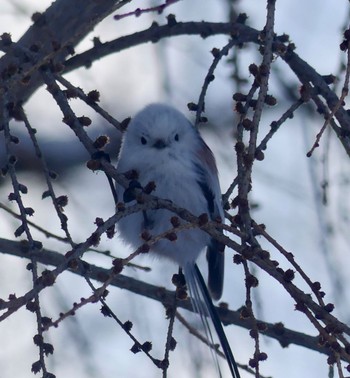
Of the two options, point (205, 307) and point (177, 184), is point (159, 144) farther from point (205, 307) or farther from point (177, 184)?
point (205, 307)

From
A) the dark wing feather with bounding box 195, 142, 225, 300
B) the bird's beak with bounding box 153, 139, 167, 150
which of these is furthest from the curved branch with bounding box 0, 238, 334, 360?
the bird's beak with bounding box 153, 139, 167, 150

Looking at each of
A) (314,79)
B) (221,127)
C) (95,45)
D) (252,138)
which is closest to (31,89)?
(95,45)

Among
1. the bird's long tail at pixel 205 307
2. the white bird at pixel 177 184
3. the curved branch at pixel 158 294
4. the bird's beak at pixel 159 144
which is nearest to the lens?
the bird's long tail at pixel 205 307

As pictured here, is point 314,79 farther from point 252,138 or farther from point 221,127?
point 221,127

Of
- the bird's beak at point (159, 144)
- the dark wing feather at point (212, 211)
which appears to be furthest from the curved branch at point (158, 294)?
the bird's beak at point (159, 144)

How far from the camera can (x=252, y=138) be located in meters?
2.16

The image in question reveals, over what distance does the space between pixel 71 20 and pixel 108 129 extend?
49.5 inches

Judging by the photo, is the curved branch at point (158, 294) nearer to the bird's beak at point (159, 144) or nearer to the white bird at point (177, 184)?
the white bird at point (177, 184)

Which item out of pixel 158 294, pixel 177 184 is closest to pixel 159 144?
pixel 177 184

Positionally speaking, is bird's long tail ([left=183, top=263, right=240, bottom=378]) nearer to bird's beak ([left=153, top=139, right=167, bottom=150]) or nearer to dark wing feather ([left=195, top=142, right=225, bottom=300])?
dark wing feather ([left=195, top=142, right=225, bottom=300])

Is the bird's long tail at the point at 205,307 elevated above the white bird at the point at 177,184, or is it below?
below

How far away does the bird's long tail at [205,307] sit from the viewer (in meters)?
2.74

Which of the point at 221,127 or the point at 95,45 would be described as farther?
the point at 221,127

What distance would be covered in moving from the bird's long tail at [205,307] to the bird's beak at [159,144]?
384 mm
